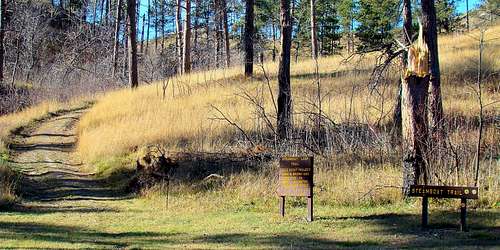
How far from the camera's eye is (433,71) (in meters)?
12.0

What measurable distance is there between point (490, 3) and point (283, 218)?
101 ft

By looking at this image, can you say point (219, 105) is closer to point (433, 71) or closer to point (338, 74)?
point (338, 74)

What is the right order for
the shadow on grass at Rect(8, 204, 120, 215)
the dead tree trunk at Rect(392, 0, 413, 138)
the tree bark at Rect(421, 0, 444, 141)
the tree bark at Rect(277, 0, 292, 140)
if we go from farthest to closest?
1. the dead tree trunk at Rect(392, 0, 413, 138)
2. the tree bark at Rect(277, 0, 292, 140)
3. the tree bark at Rect(421, 0, 444, 141)
4. the shadow on grass at Rect(8, 204, 120, 215)

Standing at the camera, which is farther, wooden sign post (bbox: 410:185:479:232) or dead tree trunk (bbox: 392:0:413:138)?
dead tree trunk (bbox: 392:0:413:138)

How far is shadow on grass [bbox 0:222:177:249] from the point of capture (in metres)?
7.43

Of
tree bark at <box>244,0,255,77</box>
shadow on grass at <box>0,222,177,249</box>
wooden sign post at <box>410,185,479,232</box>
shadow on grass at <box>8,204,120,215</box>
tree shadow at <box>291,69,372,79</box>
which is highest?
tree bark at <box>244,0,255,77</box>

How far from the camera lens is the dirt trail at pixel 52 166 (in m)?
11.7

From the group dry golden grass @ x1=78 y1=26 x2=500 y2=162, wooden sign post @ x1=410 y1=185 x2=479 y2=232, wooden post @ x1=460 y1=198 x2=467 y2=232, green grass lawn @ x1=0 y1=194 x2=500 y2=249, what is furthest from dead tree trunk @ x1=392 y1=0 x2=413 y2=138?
wooden post @ x1=460 y1=198 x2=467 y2=232

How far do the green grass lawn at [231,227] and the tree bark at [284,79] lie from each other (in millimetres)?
3146

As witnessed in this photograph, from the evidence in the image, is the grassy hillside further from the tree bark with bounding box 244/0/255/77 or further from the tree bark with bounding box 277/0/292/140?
the tree bark with bounding box 244/0/255/77

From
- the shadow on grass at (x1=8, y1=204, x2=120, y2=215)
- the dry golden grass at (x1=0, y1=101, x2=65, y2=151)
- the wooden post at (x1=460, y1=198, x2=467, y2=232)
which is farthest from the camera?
the dry golden grass at (x1=0, y1=101, x2=65, y2=151)

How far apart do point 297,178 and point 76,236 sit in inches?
131

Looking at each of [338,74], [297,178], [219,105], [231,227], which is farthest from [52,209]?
[338,74]

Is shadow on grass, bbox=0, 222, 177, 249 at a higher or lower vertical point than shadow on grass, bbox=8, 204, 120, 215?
lower
